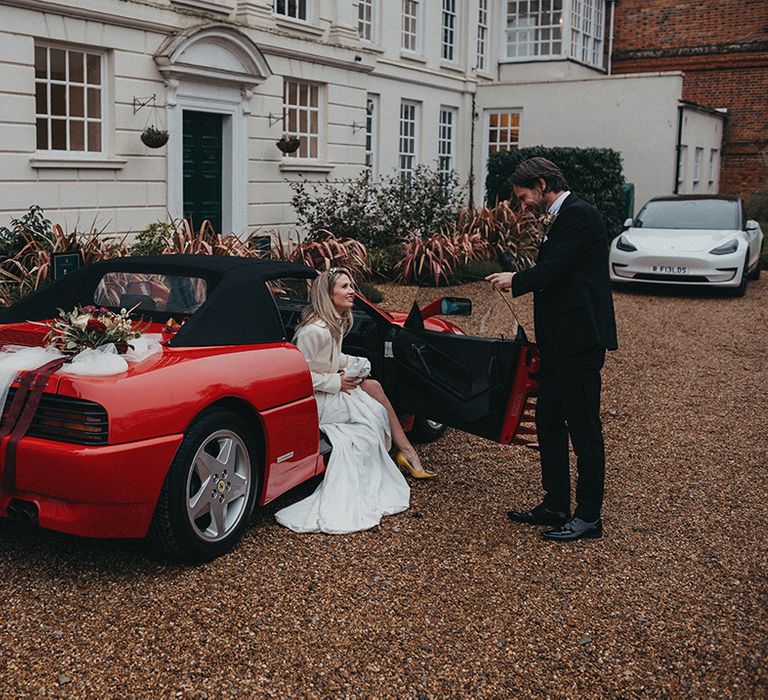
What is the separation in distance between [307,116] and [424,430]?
11.7 meters

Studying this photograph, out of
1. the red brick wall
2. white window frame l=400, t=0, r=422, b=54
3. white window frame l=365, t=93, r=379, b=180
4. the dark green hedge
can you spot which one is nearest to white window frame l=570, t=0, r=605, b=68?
the red brick wall

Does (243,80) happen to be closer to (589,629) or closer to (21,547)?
(21,547)

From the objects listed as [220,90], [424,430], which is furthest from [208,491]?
[220,90]

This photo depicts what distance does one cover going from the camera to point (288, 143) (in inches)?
622

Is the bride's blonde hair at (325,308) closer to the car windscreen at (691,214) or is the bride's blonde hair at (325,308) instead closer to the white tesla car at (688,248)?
the white tesla car at (688,248)

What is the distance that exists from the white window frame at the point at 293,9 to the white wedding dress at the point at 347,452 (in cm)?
1179

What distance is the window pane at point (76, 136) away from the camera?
1234cm

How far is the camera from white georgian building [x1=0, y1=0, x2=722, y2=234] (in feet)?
39.4

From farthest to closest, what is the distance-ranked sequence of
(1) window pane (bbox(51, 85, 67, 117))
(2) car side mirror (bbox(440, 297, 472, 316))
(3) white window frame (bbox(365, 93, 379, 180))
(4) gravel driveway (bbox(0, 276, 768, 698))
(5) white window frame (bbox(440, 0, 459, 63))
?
(5) white window frame (bbox(440, 0, 459, 63))
(3) white window frame (bbox(365, 93, 379, 180))
(1) window pane (bbox(51, 85, 67, 117))
(2) car side mirror (bbox(440, 297, 472, 316))
(4) gravel driveway (bbox(0, 276, 768, 698))

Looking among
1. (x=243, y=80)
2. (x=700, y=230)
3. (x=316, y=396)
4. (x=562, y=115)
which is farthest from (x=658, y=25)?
(x=316, y=396)

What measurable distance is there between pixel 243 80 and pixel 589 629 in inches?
492

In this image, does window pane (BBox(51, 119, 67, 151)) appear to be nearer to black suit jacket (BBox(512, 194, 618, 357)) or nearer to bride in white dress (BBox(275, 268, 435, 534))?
bride in white dress (BBox(275, 268, 435, 534))

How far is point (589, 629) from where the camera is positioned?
13.0 feet

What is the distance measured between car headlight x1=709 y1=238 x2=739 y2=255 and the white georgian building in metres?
7.12
